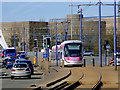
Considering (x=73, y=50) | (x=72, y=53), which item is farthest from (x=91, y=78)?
(x=73, y=50)

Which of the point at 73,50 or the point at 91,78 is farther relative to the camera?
the point at 73,50

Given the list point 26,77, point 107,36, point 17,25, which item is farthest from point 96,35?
point 26,77

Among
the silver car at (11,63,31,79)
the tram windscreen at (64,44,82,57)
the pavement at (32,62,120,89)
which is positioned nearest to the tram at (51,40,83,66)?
the tram windscreen at (64,44,82,57)

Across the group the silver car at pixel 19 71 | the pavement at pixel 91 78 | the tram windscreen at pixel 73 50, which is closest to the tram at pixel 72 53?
the tram windscreen at pixel 73 50

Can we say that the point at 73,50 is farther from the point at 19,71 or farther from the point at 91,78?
the point at 91,78

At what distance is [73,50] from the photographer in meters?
43.0

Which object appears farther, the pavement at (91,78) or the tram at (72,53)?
the tram at (72,53)

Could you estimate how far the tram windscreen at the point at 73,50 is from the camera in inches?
1687

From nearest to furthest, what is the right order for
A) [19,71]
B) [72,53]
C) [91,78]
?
[91,78] < [19,71] < [72,53]

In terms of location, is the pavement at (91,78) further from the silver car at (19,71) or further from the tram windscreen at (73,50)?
the tram windscreen at (73,50)

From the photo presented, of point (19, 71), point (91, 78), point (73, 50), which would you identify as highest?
point (73, 50)

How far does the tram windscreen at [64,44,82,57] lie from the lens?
4284cm

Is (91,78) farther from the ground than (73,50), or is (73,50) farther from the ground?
(73,50)

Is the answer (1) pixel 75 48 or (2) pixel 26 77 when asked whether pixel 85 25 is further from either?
(2) pixel 26 77
